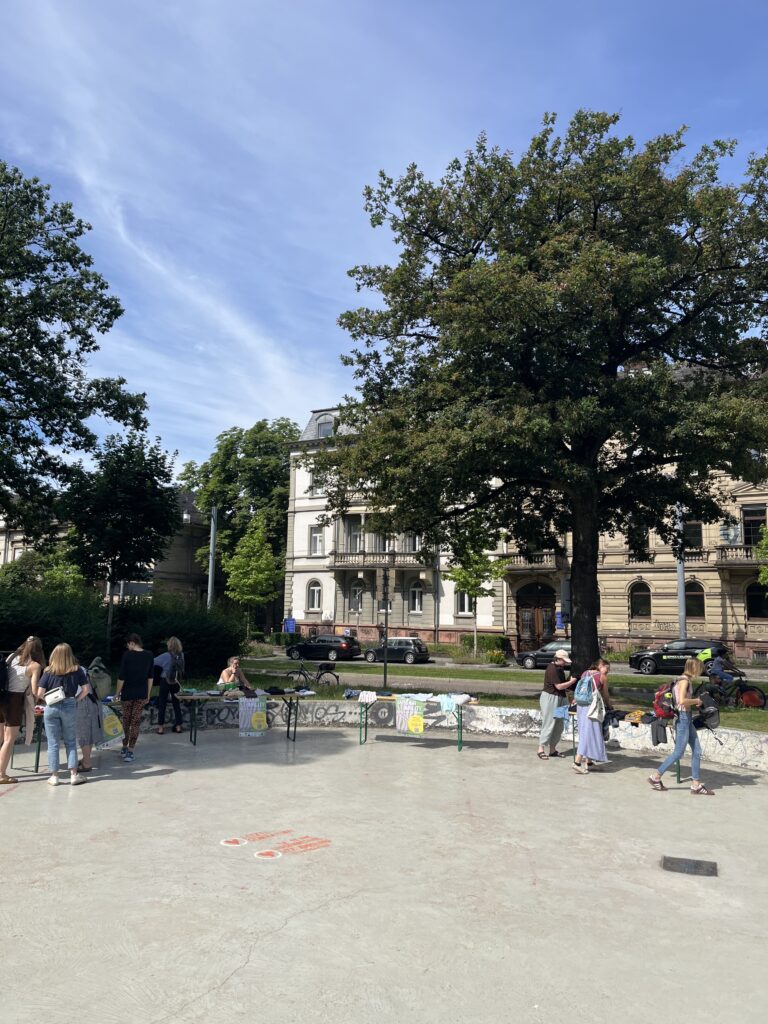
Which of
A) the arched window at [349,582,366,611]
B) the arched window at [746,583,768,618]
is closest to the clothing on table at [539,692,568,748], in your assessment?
the arched window at [746,583,768,618]

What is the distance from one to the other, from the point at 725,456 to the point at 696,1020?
1499cm

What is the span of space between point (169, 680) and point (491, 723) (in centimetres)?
599

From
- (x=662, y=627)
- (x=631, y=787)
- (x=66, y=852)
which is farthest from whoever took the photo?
(x=662, y=627)

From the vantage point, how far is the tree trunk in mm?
19703

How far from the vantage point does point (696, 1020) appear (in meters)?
4.46

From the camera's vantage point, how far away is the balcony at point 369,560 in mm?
49031

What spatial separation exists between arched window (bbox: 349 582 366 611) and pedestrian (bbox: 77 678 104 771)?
40.5 m

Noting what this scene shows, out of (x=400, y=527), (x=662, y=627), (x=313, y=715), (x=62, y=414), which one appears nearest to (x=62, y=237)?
(x=62, y=414)

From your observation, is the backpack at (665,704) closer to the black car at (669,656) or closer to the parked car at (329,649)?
the black car at (669,656)

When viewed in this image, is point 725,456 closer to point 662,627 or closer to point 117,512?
point 117,512

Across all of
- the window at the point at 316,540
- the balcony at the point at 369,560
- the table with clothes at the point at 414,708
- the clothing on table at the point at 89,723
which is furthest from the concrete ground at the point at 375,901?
the window at the point at 316,540

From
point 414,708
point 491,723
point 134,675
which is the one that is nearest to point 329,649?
point 491,723

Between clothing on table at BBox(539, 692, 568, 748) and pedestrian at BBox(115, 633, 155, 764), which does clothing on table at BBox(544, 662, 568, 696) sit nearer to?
clothing on table at BBox(539, 692, 568, 748)

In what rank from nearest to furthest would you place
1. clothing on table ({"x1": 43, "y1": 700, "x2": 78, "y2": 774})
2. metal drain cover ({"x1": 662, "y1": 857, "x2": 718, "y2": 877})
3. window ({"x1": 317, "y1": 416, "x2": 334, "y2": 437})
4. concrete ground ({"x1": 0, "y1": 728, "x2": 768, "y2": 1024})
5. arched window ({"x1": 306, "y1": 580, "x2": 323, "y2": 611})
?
concrete ground ({"x1": 0, "y1": 728, "x2": 768, "y2": 1024}) < metal drain cover ({"x1": 662, "y1": 857, "x2": 718, "y2": 877}) < clothing on table ({"x1": 43, "y1": 700, "x2": 78, "y2": 774}) < arched window ({"x1": 306, "y1": 580, "x2": 323, "y2": 611}) < window ({"x1": 317, "y1": 416, "x2": 334, "y2": 437})
